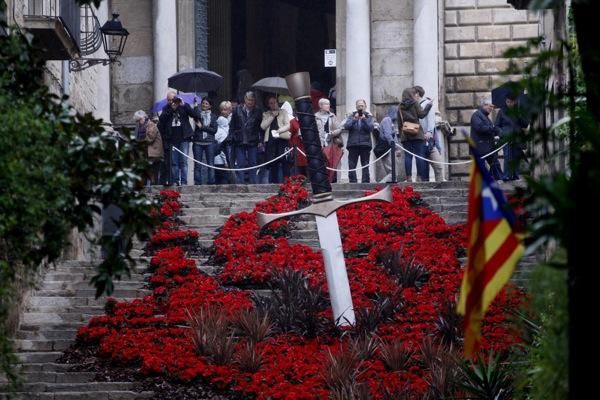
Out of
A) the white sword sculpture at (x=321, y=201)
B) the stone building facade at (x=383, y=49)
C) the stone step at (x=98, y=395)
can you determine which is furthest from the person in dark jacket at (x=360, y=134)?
the stone step at (x=98, y=395)

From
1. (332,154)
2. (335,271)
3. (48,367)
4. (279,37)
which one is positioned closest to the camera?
(48,367)

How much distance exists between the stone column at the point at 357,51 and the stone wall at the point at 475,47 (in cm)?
152

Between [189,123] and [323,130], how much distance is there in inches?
96.7

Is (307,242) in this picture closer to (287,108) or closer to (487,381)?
(287,108)

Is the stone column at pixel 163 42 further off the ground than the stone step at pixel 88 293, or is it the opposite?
the stone column at pixel 163 42

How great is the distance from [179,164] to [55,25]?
7162mm

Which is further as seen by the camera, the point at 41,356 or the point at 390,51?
the point at 390,51

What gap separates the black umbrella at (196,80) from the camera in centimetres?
3209

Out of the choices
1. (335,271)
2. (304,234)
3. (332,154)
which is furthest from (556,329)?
(332,154)

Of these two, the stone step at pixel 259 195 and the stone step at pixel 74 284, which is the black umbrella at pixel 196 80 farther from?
the stone step at pixel 74 284

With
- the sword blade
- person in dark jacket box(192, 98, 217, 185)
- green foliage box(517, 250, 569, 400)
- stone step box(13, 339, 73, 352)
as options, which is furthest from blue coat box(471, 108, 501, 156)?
green foliage box(517, 250, 569, 400)

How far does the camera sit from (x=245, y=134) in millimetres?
29797

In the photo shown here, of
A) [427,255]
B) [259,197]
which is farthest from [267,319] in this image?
[259,197]

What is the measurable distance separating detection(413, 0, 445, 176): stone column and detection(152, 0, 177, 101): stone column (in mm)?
4526
